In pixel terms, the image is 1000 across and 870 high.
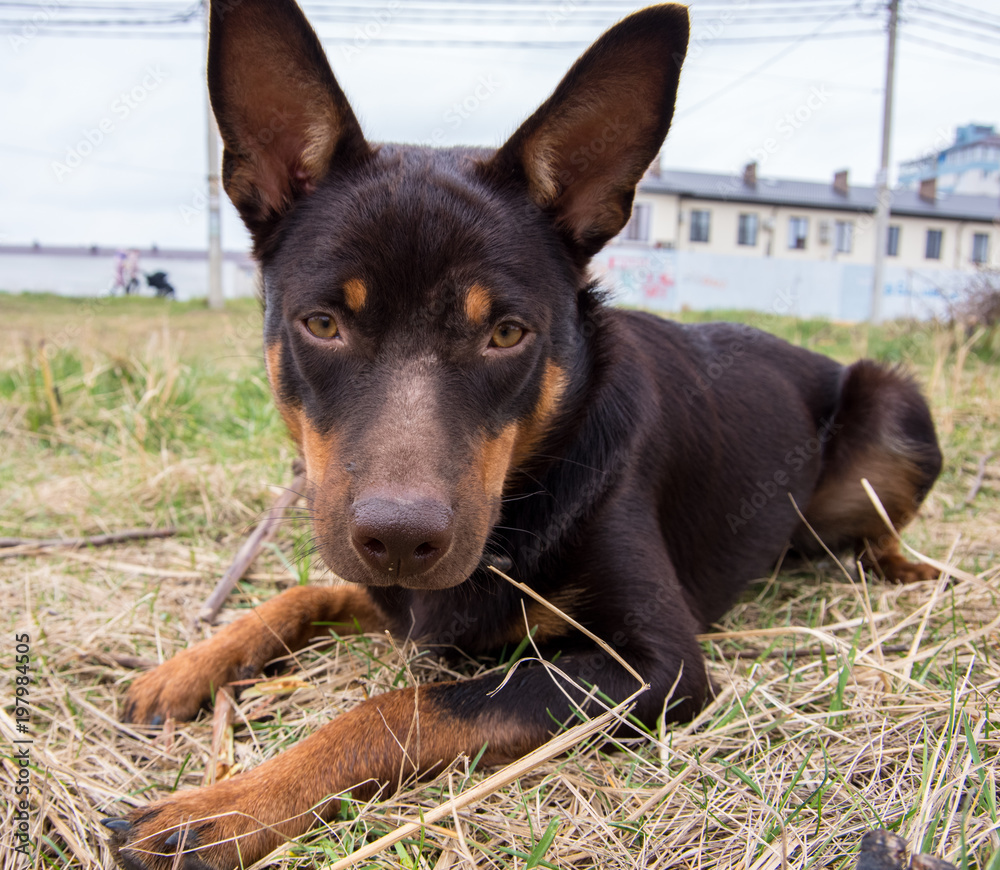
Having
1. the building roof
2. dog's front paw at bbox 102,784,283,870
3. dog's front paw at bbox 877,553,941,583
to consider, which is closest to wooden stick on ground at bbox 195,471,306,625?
dog's front paw at bbox 102,784,283,870

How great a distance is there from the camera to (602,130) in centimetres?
224

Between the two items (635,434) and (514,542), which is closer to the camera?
(514,542)

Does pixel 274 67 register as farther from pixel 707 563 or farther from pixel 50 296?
pixel 50 296

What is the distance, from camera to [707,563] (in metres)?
2.81

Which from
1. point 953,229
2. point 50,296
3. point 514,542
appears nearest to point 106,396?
point 514,542

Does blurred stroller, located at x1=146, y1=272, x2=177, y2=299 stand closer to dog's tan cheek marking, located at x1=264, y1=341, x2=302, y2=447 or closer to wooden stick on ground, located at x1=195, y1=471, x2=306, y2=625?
wooden stick on ground, located at x1=195, y1=471, x2=306, y2=625

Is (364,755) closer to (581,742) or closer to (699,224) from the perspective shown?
(581,742)

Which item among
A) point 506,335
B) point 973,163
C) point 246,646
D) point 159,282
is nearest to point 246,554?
point 246,646

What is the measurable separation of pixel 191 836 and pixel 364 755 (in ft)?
1.36

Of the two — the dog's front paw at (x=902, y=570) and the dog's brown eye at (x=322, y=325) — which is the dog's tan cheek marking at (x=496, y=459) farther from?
the dog's front paw at (x=902, y=570)

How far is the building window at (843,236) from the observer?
41.1 m

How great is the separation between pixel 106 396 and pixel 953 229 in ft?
166

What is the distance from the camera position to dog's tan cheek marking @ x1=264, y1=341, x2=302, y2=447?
2284mm

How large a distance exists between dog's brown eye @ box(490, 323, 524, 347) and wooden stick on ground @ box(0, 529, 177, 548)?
2611 millimetres
